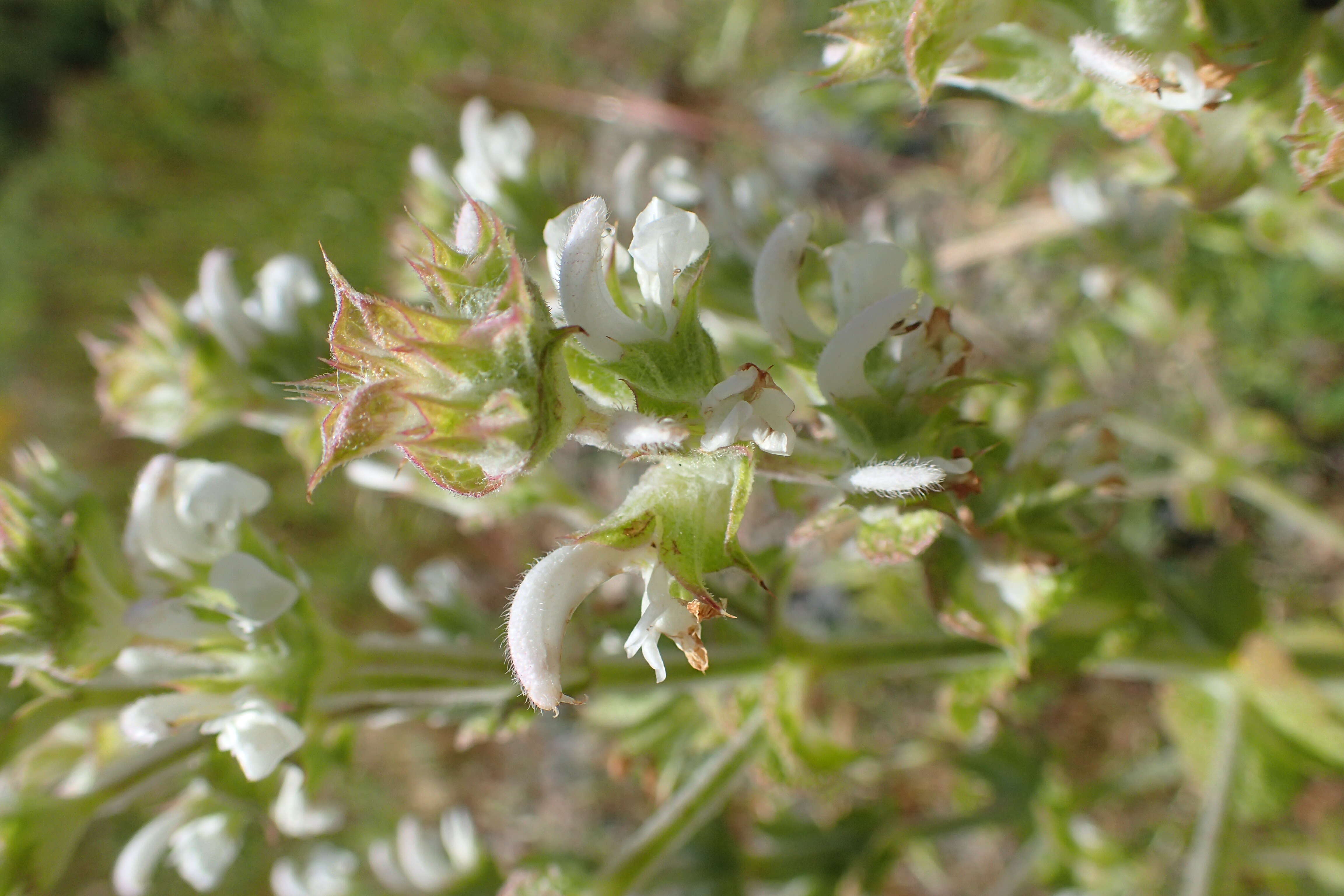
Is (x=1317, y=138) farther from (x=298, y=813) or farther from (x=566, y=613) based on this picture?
(x=298, y=813)

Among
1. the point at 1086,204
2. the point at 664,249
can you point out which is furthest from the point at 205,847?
the point at 1086,204

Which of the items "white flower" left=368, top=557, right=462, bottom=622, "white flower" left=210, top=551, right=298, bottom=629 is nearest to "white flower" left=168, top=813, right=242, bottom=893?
"white flower" left=210, top=551, right=298, bottom=629

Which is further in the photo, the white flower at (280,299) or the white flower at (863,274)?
the white flower at (280,299)

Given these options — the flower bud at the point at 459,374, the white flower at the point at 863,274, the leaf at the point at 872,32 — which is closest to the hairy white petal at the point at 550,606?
the flower bud at the point at 459,374

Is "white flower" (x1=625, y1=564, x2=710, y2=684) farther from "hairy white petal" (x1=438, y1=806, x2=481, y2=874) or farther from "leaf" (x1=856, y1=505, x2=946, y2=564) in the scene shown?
"hairy white petal" (x1=438, y1=806, x2=481, y2=874)

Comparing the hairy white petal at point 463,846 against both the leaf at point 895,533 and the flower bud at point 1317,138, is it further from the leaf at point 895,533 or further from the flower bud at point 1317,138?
the flower bud at point 1317,138

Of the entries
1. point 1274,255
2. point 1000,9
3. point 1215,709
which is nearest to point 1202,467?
point 1215,709

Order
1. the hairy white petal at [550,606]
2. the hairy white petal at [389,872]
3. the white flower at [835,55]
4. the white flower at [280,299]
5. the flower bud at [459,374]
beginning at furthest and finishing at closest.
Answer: the hairy white petal at [389,872], the white flower at [280,299], the white flower at [835,55], the hairy white petal at [550,606], the flower bud at [459,374]

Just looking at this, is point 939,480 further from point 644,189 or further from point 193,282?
point 193,282
